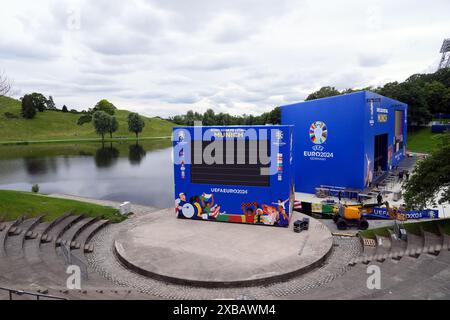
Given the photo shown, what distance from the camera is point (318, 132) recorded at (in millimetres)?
25922

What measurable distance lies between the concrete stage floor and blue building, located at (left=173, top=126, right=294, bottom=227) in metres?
0.70

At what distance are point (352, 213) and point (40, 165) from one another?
155 ft

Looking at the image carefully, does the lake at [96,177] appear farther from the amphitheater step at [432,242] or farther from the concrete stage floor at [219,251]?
the amphitheater step at [432,242]

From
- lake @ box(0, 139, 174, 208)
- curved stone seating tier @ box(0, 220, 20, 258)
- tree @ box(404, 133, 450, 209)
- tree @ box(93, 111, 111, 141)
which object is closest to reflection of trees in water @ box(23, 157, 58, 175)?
lake @ box(0, 139, 174, 208)

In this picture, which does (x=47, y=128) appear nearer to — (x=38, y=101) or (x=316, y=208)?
(x=38, y=101)

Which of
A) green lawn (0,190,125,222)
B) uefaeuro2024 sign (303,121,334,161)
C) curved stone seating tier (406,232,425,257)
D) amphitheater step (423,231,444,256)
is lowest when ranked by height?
curved stone seating tier (406,232,425,257)

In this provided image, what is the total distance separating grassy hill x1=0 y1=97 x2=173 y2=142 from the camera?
95125 millimetres

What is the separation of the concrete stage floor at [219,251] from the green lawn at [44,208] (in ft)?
10.5

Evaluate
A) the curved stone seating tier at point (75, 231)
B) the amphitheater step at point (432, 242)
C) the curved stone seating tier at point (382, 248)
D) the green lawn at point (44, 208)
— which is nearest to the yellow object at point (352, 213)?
the curved stone seating tier at point (382, 248)

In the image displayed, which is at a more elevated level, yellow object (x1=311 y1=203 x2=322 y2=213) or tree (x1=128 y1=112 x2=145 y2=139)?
tree (x1=128 y1=112 x2=145 y2=139)

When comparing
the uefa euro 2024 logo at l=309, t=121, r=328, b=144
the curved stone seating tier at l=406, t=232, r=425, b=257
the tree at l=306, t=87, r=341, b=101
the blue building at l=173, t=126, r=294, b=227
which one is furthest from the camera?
the tree at l=306, t=87, r=341, b=101

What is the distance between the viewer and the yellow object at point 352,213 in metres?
17.4

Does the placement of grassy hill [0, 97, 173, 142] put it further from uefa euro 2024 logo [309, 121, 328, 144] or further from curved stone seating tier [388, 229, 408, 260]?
curved stone seating tier [388, 229, 408, 260]
